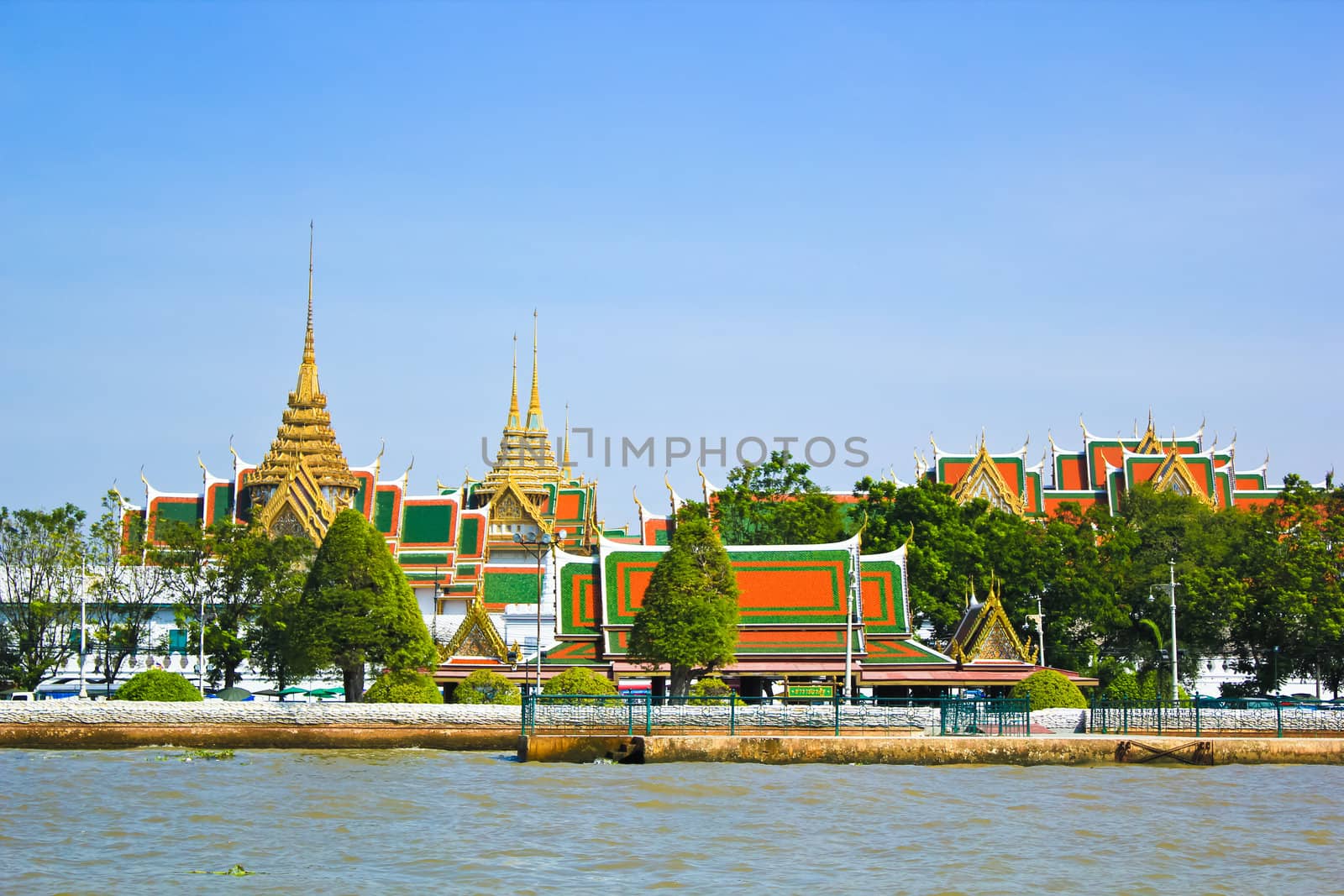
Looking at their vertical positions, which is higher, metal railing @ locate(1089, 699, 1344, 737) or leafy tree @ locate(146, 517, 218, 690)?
leafy tree @ locate(146, 517, 218, 690)

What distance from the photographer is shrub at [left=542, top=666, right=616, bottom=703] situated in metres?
34.2

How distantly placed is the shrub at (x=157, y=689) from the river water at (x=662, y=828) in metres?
4.57


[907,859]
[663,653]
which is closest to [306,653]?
[663,653]

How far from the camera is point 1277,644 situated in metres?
47.2

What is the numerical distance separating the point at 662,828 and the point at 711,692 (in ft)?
48.2

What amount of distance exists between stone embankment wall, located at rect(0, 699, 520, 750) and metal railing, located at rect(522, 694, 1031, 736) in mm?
2079

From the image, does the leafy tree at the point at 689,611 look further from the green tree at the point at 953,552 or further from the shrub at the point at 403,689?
the green tree at the point at 953,552

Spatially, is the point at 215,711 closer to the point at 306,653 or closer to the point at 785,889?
the point at 306,653

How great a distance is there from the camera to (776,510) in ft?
198

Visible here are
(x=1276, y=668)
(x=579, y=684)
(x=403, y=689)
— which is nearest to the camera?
(x=579, y=684)

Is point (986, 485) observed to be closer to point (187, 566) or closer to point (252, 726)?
point (187, 566)

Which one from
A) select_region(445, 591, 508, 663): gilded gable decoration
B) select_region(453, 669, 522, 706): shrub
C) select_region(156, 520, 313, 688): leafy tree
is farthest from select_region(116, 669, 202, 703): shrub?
select_region(156, 520, 313, 688): leafy tree

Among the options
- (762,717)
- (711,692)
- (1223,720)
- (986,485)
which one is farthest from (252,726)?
(986,485)

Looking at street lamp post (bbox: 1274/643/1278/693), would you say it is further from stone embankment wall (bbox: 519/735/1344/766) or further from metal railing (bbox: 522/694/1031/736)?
stone embankment wall (bbox: 519/735/1344/766)
